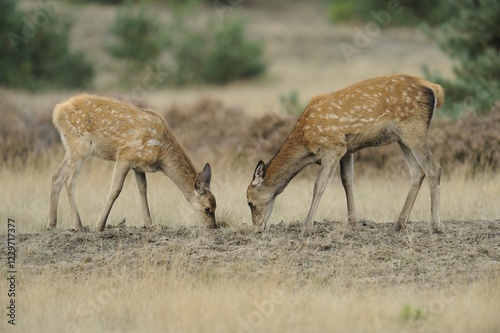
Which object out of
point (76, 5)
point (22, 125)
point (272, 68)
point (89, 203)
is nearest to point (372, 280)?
point (89, 203)

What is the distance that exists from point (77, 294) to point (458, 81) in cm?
1450

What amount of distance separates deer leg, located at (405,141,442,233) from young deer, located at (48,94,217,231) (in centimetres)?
283

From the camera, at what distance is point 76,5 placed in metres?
49.1

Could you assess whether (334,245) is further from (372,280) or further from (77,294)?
(77,294)

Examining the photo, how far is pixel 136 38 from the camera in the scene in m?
36.2

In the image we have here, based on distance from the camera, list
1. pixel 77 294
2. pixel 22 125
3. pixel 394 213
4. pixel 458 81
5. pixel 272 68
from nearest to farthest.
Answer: pixel 77 294, pixel 394 213, pixel 22 125, pixel 458 81, pixel 272 68

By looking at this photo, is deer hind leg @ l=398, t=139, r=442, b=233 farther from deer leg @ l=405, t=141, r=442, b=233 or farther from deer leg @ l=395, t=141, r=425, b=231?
deer leg @ l=395, t=141, r=425, b=231

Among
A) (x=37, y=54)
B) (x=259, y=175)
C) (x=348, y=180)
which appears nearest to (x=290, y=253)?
(x=259, y=175)

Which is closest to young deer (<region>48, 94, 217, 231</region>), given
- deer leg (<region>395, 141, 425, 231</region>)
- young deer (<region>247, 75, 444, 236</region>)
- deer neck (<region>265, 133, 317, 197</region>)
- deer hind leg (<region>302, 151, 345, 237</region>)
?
deer neck (<region>265, 133, 317, 197</region>)

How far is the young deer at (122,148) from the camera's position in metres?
12.2

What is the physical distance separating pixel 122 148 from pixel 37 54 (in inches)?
936

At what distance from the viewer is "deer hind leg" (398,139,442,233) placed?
1159 cm

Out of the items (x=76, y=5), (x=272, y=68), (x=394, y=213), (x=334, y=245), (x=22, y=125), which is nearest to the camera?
(x=334, y=245)

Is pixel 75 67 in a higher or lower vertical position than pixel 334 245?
higher
